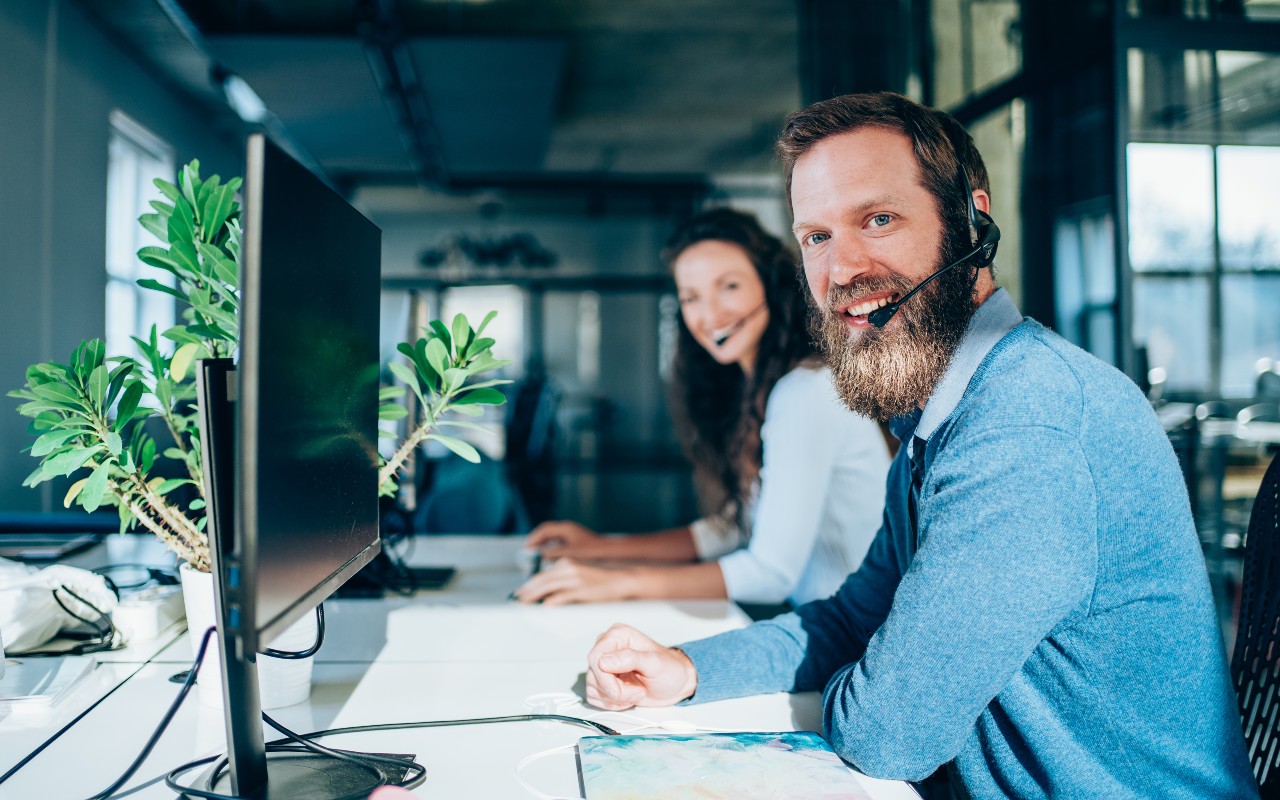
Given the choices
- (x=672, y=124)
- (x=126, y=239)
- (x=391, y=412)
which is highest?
(x=672, y=124)

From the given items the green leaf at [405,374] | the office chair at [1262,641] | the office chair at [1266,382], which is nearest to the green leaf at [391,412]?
the green leaf at [405,374]

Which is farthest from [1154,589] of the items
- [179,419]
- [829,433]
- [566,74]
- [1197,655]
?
[566,74]

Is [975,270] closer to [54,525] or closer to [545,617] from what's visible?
[545,617]

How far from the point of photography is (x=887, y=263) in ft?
3.50

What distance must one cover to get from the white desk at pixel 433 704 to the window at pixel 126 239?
2.75 meters

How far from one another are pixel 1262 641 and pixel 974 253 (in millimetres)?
624

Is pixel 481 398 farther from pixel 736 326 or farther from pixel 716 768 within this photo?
pixel 736 326

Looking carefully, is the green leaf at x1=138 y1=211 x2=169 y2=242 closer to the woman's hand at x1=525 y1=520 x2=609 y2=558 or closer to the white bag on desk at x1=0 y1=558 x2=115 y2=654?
the white bag on desk at x1=0 y1=558 x2=115 y2=654

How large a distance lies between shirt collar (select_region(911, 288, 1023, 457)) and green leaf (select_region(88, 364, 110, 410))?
962mm

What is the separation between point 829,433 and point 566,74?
5379mm

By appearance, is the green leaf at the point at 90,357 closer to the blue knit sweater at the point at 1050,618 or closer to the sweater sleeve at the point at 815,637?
the sweater sleeve at the point at 815,637

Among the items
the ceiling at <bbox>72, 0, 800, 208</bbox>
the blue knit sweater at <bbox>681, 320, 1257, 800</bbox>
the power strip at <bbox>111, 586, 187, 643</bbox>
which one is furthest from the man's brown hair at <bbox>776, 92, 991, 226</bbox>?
the ceiling at <bbox>72, 0, 800, 208</bbox>

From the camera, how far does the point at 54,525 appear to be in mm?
1954

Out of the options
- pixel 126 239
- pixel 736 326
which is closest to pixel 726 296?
pixel 736 326
